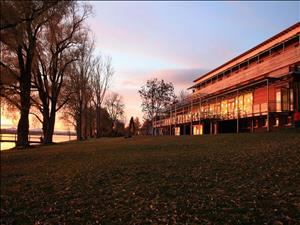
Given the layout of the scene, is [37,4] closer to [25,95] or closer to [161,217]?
[25,95]

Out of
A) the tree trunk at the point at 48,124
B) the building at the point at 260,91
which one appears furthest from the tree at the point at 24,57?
the building at the point at 260,91

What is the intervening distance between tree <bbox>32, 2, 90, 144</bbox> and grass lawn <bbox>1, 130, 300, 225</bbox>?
857 inches

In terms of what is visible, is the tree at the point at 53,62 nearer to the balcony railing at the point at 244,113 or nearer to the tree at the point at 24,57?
the tree at the point at 24,57

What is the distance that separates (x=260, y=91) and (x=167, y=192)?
25966mm

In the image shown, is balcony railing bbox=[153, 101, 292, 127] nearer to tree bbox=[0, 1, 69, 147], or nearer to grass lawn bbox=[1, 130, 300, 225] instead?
grass lawn bbox=[1, 130, 300, 225]

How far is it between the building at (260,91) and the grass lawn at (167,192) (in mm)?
14835

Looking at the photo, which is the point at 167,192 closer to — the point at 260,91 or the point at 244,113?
the point at 244,113

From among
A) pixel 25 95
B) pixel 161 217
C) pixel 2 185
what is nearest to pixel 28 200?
pixel 2 185

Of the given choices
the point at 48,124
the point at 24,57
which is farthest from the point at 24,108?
the point at 48,124

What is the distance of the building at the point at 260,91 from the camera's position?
2773cm

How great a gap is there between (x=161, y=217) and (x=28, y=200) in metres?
4.62

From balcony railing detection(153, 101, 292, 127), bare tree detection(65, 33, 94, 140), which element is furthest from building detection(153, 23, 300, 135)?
bare tree detection(65, 33, 94, 140)

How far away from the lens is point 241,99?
36.8 metres

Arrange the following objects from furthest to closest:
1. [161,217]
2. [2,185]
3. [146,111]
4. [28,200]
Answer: [146,111] → [2,185] → [28,200] → [161,217]
